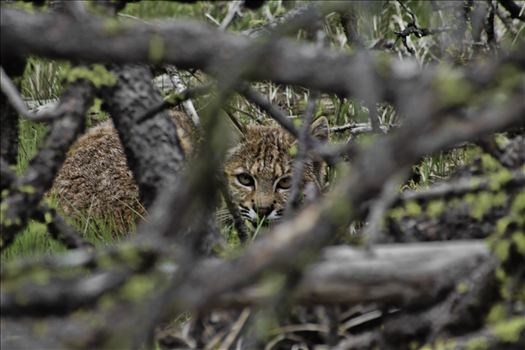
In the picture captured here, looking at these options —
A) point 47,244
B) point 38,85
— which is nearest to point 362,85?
point 47,244

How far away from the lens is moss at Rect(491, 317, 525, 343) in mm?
2717

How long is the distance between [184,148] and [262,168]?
74 centimetres

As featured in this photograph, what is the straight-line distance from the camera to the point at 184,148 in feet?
18.4

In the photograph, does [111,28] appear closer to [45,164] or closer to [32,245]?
Answer: [45,164]

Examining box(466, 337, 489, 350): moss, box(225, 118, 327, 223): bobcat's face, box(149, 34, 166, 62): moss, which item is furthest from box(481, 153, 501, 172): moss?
box(225, 118, 327, 223): bobcat's face

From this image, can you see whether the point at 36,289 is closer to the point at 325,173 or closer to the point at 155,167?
the point at 155,167

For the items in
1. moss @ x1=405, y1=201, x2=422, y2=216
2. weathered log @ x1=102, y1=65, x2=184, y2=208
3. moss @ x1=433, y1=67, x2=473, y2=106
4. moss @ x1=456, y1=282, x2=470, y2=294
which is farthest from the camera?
weathered log @ x1=102, y1=65, x2=184, y2=208

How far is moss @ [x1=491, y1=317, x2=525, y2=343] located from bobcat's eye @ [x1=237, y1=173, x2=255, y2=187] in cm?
356

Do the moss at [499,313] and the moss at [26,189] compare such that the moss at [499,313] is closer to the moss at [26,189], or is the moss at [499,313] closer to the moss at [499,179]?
the moss at [499,179]

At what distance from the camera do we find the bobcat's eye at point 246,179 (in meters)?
6.23

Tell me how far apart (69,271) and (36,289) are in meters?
0.18

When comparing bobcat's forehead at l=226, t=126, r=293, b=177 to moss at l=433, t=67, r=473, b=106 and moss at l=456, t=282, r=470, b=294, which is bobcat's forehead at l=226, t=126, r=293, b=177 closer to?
moss at l=456, t=282, r=470, b=294

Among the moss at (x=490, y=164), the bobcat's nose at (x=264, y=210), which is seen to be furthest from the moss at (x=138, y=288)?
the bobcat's nose at (x=264, y=210)

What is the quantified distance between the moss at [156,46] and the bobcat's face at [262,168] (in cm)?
342
